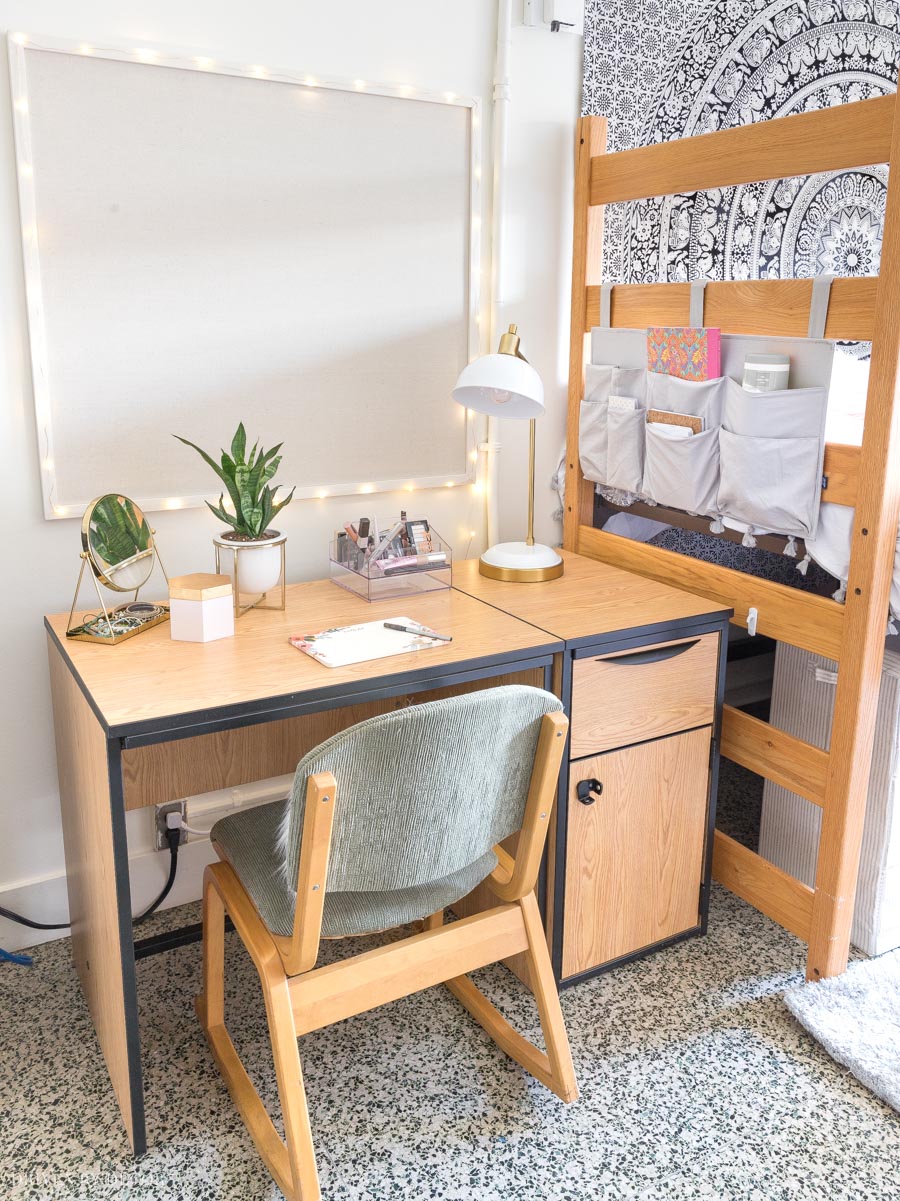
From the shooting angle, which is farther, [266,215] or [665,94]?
[665,94]

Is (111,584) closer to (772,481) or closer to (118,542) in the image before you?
(118,542)

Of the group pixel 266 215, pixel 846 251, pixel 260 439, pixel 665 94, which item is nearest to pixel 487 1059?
pixel 260 439

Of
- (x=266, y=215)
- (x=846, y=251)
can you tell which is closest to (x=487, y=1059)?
(x=266, y=215)

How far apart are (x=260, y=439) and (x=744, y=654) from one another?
1674mm

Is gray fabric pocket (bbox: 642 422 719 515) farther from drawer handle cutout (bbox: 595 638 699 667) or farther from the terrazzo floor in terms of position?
the terrazzo floor

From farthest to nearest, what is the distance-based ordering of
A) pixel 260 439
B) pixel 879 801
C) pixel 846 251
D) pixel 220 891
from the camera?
pixel 846 251 → pixel 260 439 → pixel 879 801 → pixel 220 891

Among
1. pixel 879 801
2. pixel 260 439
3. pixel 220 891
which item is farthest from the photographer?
pixel 260 439

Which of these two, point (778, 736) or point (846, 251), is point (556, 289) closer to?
point (846, 251)

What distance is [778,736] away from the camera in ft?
6.24

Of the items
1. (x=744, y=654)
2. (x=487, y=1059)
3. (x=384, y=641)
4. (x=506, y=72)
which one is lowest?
(x=487, y=1059)

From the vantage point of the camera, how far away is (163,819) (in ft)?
6.81

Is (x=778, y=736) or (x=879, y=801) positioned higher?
(x=778, y=736)

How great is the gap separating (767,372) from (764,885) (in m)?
1.00

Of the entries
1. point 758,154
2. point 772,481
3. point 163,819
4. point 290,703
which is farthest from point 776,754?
point 163,819
